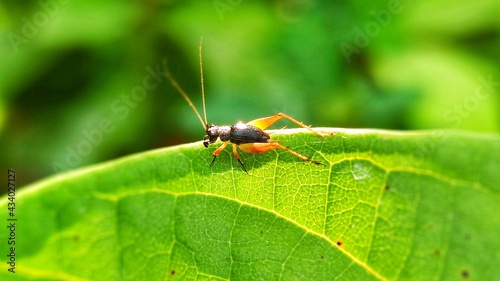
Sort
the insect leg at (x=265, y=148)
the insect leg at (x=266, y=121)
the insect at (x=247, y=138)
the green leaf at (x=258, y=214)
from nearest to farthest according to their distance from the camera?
the green leaf at (x=258, y=214), the insect leg at (x=265, y=148), the insect at (x=247, y=138), the insect leg at (x=266, y=121)

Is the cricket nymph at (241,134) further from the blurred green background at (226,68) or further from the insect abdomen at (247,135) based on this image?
the blurred green background at (226,68)

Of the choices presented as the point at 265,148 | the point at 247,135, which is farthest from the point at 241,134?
the point at 265,148

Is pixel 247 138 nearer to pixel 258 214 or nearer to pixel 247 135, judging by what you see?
pixel 247 135

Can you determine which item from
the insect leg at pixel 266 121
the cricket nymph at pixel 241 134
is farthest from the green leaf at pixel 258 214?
the insect leg at pixel 266 121

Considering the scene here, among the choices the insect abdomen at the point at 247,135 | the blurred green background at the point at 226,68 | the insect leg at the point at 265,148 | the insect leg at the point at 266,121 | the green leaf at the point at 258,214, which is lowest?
the green leaf at the point at 258,214

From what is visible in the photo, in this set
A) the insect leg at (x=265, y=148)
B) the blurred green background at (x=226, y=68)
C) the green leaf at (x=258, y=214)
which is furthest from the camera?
the blurred green background at (x=226, y=68)

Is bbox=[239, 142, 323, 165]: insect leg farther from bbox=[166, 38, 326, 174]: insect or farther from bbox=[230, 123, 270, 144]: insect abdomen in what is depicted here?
bbox=[230, 123, 270, 144]: insect abdomen
